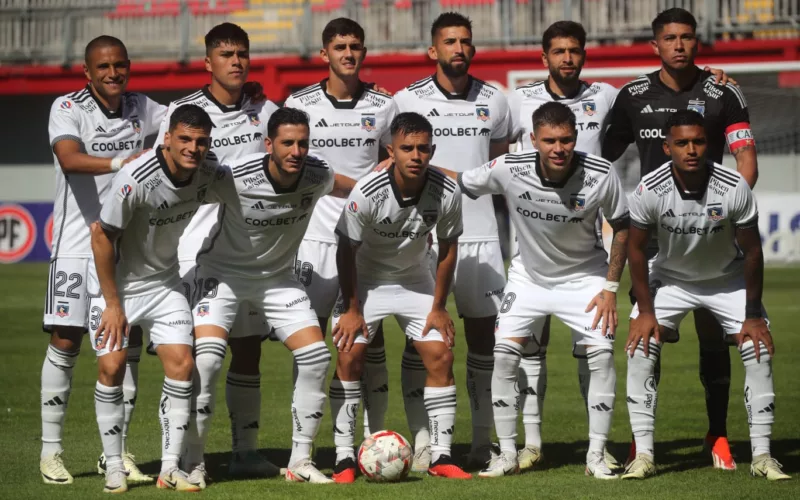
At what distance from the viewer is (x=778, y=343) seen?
42.3 ft

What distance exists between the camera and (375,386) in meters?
7.57

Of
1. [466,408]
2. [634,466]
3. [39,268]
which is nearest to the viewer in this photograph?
[634,466]

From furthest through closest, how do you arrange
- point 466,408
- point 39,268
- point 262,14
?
point 262,14, point 39,268, point 466,408

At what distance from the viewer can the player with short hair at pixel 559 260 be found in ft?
22.6

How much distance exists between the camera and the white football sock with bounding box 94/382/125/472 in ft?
21.4

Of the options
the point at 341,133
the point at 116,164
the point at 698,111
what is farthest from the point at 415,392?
the point at 698,111

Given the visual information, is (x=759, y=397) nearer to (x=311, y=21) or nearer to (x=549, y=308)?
(x=549, y=308)

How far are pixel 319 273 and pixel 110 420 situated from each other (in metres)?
1.71

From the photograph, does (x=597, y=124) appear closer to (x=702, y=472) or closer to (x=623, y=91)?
(x=623, y=91)

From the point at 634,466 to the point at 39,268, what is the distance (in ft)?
57.7

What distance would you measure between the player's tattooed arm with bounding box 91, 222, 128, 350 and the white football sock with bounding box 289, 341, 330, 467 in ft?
3.42

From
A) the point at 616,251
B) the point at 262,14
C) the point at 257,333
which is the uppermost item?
the point at 262,14

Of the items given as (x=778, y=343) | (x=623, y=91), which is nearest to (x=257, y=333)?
(x=623, y=91)

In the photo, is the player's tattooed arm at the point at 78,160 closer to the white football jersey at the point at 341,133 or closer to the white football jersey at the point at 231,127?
the white football jersey at the point at 231,127
